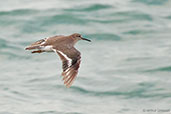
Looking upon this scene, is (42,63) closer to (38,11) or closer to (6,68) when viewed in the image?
(6,68)

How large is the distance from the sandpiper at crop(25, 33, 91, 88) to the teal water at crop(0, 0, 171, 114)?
2.69 m

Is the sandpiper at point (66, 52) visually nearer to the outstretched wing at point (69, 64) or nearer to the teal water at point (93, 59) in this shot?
the outstretched wing at point (69, 64)

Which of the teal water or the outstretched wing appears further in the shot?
the teal water

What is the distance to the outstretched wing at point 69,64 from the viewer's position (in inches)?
334

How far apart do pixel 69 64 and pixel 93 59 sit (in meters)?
5.40

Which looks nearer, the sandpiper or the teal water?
the sandpiper

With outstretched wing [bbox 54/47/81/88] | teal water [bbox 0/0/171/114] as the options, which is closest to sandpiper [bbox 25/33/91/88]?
outstretched wing [bbox 54/47/81/88]

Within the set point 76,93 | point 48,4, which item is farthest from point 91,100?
point 48,4

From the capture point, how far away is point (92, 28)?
15422 mm

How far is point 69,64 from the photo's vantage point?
8.65 meters

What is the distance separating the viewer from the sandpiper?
28.0 feet

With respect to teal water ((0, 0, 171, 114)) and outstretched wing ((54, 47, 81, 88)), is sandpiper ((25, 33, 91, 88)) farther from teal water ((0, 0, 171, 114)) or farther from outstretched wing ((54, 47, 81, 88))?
teal water ((0, 0, 171, 114))

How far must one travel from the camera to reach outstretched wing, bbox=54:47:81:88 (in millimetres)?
8484

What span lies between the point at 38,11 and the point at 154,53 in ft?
12.0
